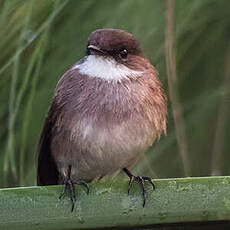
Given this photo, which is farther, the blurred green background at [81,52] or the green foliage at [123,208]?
the blurred green background at [81,52]

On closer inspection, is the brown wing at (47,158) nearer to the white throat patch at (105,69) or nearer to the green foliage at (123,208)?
the white throat patch at (105,69)

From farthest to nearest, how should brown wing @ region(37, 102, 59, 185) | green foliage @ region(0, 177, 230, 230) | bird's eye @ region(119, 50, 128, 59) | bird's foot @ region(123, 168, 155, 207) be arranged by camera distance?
brown wing @ region(37, 102, 59, 185)
bird's eye @ region(119, 50, 128, 59)
bird's foot @ region(123, 168, 155, 207)
green foliage @ region(0, 177, 230, 230)

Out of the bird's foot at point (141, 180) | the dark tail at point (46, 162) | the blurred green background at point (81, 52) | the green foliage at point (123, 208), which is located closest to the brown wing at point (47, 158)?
the dark tail at point (46, 162)

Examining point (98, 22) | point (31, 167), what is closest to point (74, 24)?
point (98, 22)

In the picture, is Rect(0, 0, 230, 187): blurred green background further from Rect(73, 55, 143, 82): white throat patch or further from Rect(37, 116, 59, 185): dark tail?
Rect(37, 116, 59, 185): dark tail

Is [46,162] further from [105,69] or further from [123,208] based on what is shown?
[123,208]

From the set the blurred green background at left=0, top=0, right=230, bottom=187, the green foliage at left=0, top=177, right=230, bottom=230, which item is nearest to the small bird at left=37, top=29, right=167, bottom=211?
the blurred green background at left=0, top=0, right=230, bottom=187

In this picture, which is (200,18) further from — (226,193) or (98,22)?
(226,193)
